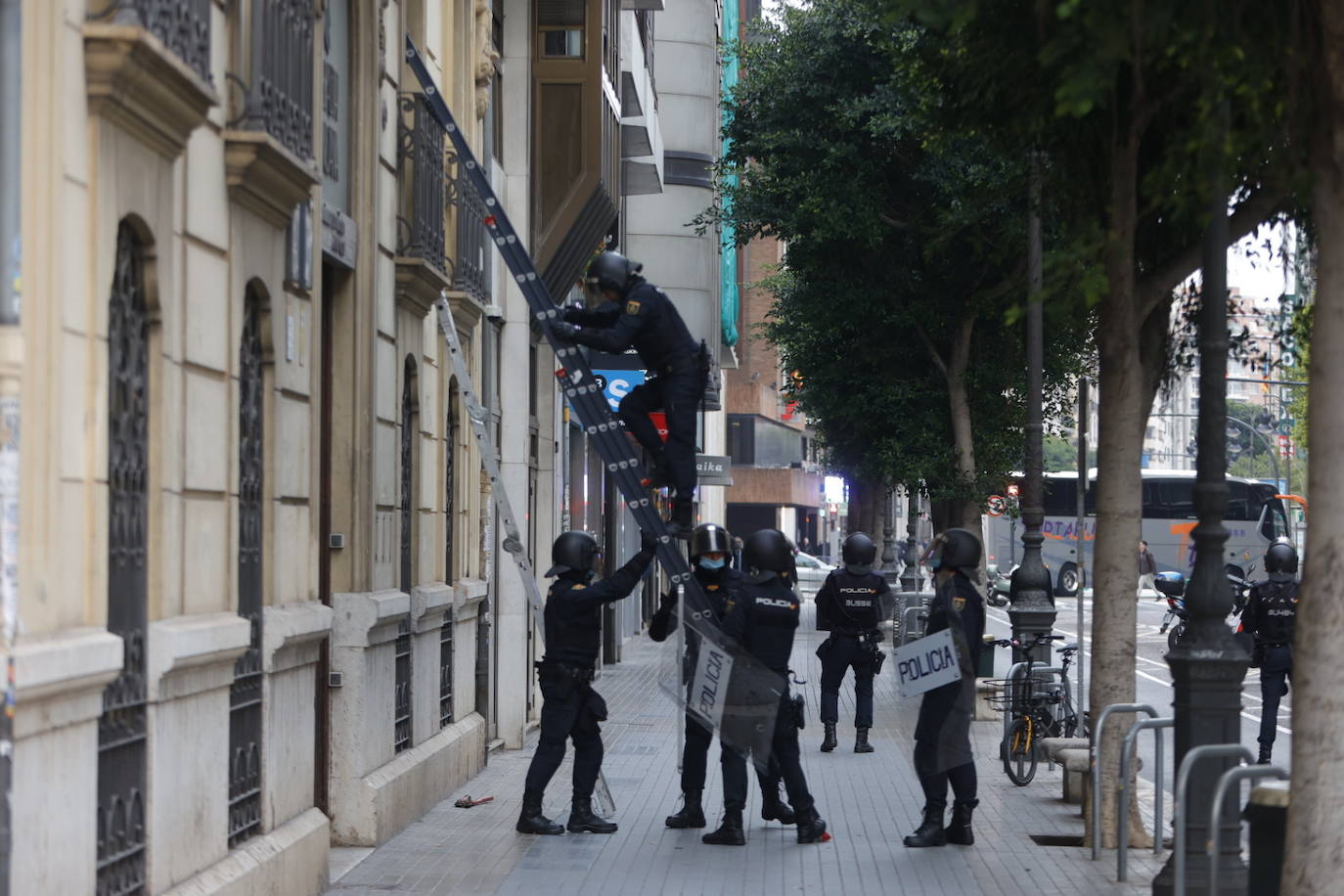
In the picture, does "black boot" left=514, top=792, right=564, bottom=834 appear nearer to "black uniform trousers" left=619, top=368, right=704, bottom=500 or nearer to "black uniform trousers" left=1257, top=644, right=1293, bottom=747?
"black uniform trousers" left=619, top=368, right=704, bottom=500

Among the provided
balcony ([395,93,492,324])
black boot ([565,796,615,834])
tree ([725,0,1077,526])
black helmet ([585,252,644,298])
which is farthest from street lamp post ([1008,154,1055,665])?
black helmet ([585,252,644,298])

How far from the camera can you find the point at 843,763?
17188 mm

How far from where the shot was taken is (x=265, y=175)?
8.86 m

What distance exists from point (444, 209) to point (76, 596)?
25.9ft

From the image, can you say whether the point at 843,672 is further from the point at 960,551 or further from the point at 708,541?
the point at 708,541

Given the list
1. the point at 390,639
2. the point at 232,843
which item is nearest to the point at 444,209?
the point at 390,639

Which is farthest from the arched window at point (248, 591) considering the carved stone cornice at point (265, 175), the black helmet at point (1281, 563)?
the black helmet at point (1281, 563)

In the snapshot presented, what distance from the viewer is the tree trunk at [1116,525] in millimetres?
11641

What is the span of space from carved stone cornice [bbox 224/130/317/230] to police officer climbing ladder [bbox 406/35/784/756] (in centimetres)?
178

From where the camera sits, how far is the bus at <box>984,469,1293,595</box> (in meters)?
56.6

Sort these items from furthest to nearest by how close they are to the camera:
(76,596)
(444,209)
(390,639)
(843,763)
→ (843,763), (444,209), (390,639), (76,596)

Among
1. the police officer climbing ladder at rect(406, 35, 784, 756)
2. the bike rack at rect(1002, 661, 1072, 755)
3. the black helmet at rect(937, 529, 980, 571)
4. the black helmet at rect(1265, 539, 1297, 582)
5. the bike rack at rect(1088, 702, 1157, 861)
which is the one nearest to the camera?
the bike rack at rect(1088, 702, 1157, 861)

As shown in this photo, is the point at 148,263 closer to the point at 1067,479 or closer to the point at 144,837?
the point at 144,837

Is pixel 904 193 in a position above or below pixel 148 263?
above
